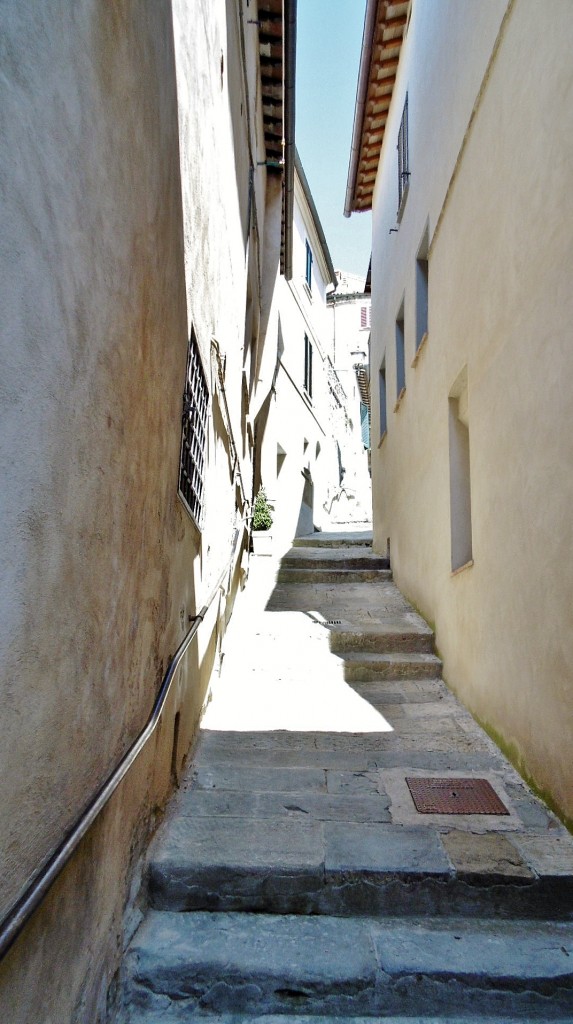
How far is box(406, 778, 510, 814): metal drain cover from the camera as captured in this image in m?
3.57

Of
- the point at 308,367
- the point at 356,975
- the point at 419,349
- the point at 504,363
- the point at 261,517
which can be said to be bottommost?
the point at 356,975

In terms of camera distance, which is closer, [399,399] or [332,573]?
[399,399]

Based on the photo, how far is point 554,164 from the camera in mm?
3367

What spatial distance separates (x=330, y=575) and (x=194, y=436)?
467 centimetres

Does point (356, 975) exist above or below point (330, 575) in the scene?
below

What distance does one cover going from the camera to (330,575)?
342 inches

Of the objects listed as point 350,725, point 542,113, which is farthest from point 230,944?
point 542,113

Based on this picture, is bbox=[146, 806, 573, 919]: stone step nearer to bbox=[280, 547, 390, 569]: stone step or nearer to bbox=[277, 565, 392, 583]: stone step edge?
bbox=[277, 565, 392, 583]: stone step edge

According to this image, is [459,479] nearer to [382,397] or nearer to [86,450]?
[86,450]

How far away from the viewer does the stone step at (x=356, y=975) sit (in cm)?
256

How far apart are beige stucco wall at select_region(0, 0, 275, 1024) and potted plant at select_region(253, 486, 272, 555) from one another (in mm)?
5560

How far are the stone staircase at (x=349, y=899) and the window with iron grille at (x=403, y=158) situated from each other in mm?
6707

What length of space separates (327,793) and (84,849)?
191 cm

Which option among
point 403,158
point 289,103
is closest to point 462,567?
point 403,158
